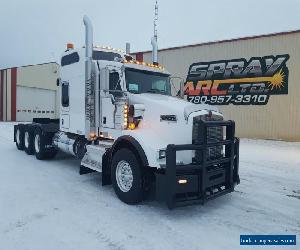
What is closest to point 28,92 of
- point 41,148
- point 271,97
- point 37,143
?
point 37,143

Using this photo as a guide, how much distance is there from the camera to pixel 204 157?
216 inches

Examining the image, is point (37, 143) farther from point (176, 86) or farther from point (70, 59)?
point (176, 86)

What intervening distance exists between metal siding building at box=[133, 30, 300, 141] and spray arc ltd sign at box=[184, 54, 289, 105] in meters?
0.30

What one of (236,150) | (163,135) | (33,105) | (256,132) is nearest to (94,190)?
(163,135)

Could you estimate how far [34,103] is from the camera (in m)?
36.8

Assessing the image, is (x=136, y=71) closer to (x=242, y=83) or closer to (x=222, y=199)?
(x=222, y=199)

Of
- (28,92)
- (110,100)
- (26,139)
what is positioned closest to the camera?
(110,100)

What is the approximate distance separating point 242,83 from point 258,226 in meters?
15.6

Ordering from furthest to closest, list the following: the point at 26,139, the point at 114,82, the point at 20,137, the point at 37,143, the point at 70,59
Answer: the point at 20,137, the point at 26,139, the point at 37,143, the point at 70,59, the point at 114,82

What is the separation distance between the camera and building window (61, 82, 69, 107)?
9.15 m

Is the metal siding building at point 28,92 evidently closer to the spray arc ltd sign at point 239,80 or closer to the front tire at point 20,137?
the spray arc ltd sign at point 239,80

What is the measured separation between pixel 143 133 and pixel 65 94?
4.14 metres

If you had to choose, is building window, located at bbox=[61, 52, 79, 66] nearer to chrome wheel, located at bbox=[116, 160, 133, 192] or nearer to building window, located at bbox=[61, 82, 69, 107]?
building window, located at bbox=[61, 82, 69, 107]

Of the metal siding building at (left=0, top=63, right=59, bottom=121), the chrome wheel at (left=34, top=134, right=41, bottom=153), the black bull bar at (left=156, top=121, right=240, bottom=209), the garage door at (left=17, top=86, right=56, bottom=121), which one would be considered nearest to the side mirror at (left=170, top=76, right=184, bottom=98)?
the black bull bar at (left=156, top=121, right=240, bottom=209)
